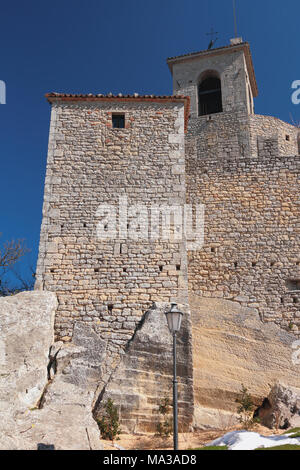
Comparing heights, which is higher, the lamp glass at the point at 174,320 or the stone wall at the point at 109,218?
the stone wall at the point at 109,218

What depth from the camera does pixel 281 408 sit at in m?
7.76

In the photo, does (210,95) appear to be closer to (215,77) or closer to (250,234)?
(215,77)

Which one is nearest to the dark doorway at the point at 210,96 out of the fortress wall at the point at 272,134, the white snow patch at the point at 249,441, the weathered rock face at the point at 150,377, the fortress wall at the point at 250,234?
the fortress wall at the point at 272,134

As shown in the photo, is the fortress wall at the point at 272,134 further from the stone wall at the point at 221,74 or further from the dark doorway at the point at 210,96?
the dark doorway at the point at 210,96

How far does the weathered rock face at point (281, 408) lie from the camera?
7551 millimetres

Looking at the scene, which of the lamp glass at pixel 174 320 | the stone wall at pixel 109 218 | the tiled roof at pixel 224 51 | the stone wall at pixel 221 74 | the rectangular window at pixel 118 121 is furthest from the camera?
the tiled roof at pixel 224 51

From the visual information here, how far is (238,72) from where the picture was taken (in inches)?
747

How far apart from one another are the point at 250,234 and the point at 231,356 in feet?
11.3

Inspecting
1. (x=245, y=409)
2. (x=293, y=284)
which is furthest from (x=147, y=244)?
(x=293, y=284)

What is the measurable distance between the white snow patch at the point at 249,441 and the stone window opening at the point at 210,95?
15586mm

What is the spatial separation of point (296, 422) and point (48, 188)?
744 cm
